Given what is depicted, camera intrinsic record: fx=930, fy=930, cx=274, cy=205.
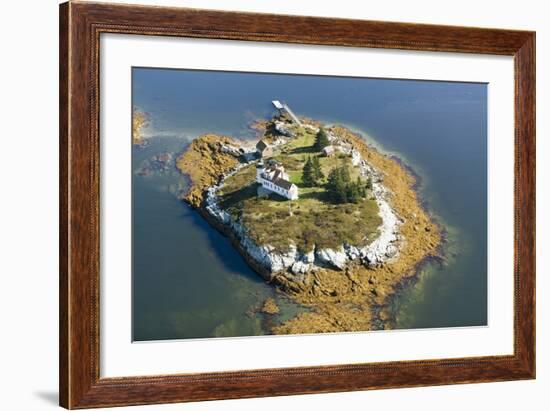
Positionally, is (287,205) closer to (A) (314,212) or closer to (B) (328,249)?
(A) (314,212)

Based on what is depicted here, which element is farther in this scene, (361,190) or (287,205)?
(361,190)

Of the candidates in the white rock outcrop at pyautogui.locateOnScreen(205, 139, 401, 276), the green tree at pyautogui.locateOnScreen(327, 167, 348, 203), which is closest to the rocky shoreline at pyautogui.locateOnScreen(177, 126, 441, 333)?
the white rock outcrop at pyautogui.locateOnScreen(205, 139, 401, 276)

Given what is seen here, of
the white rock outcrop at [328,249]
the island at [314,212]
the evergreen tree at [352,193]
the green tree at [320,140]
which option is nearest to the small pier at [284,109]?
the island at [314,212]

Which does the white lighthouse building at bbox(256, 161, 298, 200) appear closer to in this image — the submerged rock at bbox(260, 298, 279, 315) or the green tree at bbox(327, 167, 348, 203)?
the green tree at bbox(327, 167, 348, 203)

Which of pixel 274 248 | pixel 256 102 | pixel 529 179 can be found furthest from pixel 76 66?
pixel 529 179

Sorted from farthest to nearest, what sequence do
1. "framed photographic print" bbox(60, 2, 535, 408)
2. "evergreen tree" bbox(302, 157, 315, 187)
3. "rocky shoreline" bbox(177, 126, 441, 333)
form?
"evergreen tree" bbox(302, 157, 315, 187) < "rocky shoreline" bbox(177, 126, 441, 333) < "framed photographic print" bbox(60, 2, 535, 408)

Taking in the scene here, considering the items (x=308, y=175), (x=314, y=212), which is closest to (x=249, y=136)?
(x=308, y=175)

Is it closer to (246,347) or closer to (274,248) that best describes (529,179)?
(274,248)
